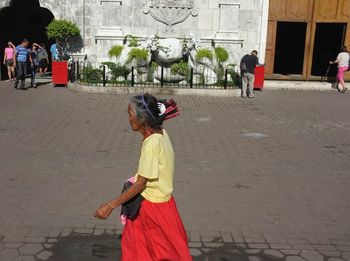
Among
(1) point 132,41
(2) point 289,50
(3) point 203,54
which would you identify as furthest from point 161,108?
(2) point 289,50

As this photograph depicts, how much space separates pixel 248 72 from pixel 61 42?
24.0ft

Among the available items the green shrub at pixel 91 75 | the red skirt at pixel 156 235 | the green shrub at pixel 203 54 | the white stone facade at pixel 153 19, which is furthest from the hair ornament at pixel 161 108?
the white stone facade at pixel 153 19

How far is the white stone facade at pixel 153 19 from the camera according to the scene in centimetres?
1758

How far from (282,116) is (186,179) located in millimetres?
6080

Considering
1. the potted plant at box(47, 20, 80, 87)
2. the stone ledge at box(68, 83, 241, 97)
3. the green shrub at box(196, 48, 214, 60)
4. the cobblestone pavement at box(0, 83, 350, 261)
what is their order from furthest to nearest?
the potted plant at box(47, 20, 80, 87), the green shrub at box(196, 48, 214, 60), the stone ledge at box(68, 83, 241, 97), the cobblestone pavement at box(0, 83, 350, 261)

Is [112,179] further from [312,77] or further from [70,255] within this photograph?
[312,77]

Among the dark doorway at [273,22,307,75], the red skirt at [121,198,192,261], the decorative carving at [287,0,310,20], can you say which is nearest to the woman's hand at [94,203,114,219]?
the red skirt at [121,198,192,261]

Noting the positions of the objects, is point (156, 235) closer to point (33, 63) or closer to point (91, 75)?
point (91, 75)

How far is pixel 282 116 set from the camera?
12.1 metres

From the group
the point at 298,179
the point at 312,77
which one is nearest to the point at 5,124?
the point at 298,179

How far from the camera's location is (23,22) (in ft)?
70.1

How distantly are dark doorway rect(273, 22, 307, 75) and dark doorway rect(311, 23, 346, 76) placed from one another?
0.73 m

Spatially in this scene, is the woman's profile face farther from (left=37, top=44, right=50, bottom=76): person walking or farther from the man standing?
(left=37, top=44, right=50, bottom=76): person walking

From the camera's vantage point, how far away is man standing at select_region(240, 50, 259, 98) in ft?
48.9
